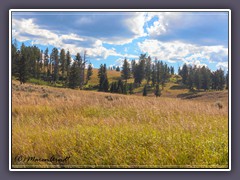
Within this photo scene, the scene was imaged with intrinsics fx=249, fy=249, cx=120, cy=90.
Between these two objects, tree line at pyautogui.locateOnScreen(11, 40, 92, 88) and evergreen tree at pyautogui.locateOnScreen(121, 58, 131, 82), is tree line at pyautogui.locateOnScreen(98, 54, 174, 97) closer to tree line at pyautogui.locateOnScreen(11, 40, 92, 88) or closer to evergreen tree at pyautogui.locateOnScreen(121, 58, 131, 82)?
evergreen tree at pyautogui.locateOnScreen(121, 58, 131, 82)

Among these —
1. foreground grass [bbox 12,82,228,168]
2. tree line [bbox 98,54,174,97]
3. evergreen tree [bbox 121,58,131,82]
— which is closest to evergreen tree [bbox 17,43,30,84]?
foreground grass [bbox 12,82,228,168]

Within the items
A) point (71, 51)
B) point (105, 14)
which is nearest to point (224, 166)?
point (105, 14)

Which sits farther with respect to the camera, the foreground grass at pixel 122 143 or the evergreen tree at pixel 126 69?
the evergreen tree at pixel 126 69

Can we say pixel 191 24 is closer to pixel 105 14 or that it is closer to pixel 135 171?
pixel 105 14

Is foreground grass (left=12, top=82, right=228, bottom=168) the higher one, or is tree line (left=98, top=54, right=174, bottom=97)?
tree line (left=98, top=54, right=174, bottom=97)

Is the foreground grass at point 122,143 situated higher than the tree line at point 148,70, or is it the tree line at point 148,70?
the tree line at point 148,70

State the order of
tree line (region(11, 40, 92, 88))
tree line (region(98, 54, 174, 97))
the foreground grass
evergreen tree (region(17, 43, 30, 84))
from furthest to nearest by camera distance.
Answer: tree line (region(11, 40, 92, 88))
tree line (region(98, 54, 174, 97))
evergreen tree (region(17, 43, 30, 84))
the foreground grass

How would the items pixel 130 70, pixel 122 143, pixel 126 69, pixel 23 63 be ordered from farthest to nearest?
pixel 126 69, pixel 130 70, pixel 23 63, pixel 122 143

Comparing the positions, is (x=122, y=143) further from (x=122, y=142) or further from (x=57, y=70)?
(x=57, y=70)

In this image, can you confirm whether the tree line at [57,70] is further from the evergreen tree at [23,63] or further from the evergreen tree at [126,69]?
the evergreen tree at [126,69]

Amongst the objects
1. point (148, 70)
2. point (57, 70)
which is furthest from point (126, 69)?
point (57, 70)

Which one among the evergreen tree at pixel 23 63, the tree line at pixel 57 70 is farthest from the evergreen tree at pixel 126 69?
the evergreen tree at pixel 23 63

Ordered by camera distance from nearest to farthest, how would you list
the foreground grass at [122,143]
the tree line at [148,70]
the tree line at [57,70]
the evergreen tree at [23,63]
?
1. the foreground grass at [122,143]
2. the evergreen tree at [23,63]
3. the tree line at [148,70]
4. the tree line at [57,70]

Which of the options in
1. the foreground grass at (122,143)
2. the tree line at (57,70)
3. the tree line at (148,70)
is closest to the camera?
the foreground grass at (122,143)
